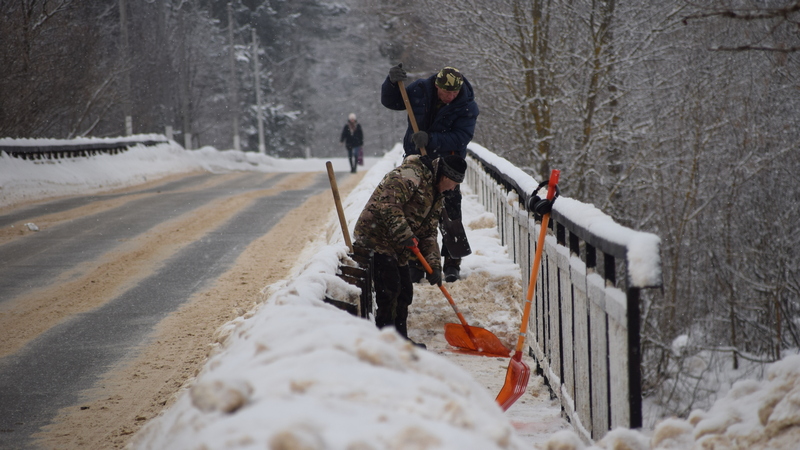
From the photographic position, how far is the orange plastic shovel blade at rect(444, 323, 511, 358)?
5.75 meters

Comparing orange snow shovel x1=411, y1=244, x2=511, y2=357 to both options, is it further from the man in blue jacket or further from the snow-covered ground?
the snow-covered ground

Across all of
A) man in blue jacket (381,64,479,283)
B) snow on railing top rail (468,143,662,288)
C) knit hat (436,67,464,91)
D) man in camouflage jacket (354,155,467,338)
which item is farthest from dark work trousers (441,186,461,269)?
snow on railing top rail (468,143,662,288)

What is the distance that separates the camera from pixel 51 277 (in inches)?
308

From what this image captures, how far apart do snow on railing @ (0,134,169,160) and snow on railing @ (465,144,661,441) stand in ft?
43.8

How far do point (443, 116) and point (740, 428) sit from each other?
14.7 ft

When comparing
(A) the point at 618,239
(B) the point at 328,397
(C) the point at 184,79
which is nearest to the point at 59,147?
(A) the point at 618,239

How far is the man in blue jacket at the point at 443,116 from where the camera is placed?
6.63 metres

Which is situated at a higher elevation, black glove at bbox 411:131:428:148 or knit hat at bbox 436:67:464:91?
knit hat at bbox 436:67:464:91

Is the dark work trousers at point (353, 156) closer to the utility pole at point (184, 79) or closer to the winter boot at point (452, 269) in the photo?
the utility pole at point (184, 79)

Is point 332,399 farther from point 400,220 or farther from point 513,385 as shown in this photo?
point 400,220

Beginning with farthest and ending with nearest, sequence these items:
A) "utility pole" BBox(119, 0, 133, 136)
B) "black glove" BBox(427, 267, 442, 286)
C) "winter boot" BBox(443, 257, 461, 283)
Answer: "utility pole" BBox(119, 0, 133, 136) → "winter boot" BBox(443, 257, 461, 283) → "black glove" BBox(427, 267, 442, 286)

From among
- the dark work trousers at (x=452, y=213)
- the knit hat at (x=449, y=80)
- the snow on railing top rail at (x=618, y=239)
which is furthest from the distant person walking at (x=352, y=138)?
the snow on railing top rail at (x=618, y=239)

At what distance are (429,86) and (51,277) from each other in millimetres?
4512

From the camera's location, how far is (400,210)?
17.1 ft
